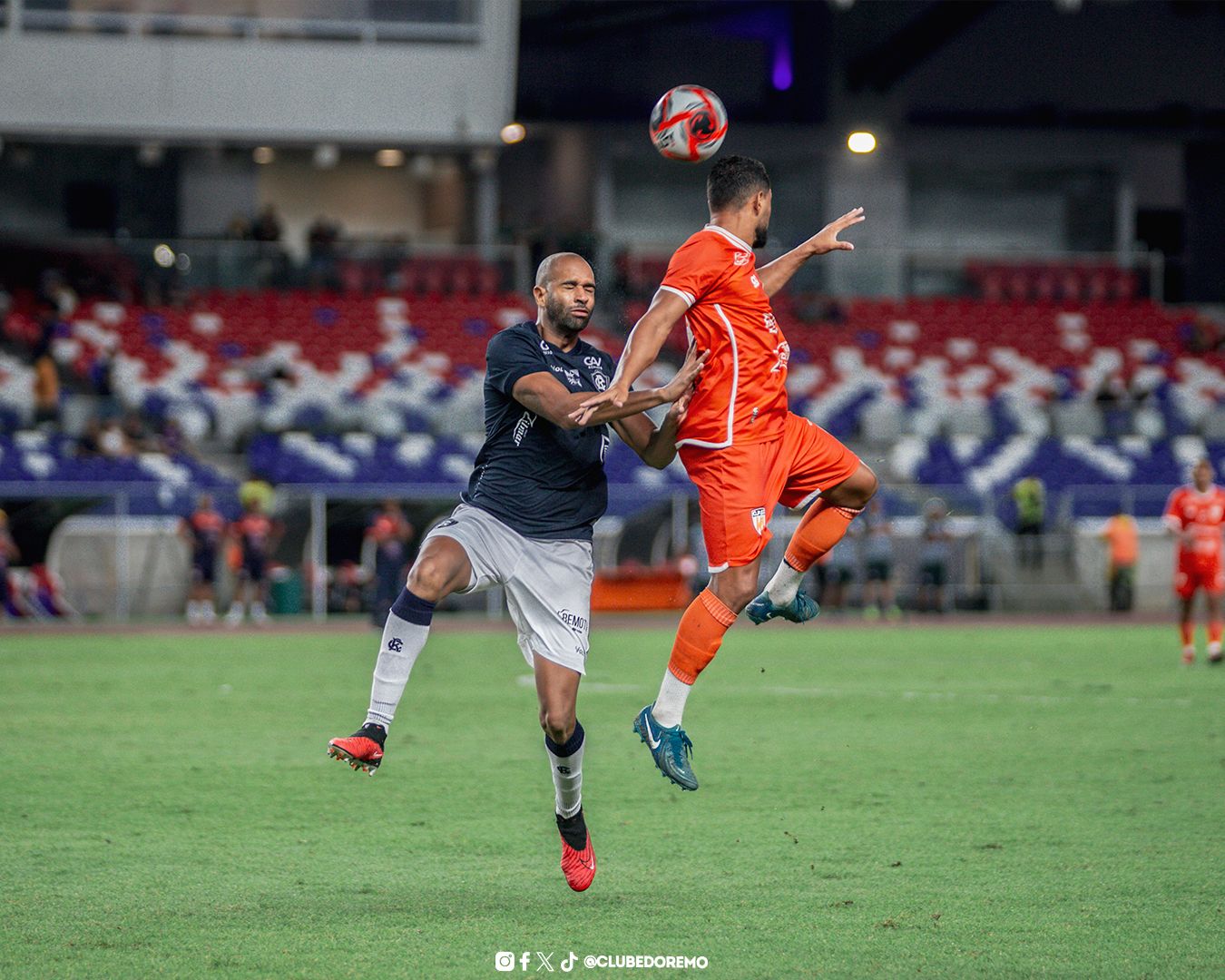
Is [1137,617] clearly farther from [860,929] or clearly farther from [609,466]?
[860,929]

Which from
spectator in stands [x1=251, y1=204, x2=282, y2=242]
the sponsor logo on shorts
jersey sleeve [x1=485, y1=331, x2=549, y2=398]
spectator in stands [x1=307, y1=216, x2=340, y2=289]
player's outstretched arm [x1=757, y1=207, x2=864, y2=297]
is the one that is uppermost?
spectator in stands [x1=251, y1=204, x2=282, y2=242]

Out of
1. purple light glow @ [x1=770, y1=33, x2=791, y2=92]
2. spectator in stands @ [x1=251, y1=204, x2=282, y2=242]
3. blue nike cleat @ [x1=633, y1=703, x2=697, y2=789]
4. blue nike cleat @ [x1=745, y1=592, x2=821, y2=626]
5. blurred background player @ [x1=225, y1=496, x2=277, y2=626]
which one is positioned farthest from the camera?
purple light glow @ [x1=770, y1=33, x2=791, y2=92]

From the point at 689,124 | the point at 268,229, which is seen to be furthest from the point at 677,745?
the point at 268,229

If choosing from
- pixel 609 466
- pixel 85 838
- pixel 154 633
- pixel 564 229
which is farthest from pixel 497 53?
pixel 85 838

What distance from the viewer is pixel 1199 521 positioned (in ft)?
57.9

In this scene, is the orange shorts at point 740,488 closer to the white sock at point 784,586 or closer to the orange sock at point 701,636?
the orange sock at point 701,636

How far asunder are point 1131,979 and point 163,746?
289 inches

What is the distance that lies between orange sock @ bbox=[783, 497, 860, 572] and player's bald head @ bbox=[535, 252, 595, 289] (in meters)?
1.75

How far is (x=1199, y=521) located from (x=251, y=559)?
12.3 metres

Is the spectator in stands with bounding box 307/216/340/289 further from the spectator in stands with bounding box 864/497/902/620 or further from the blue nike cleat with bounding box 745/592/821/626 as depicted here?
the blue nike cleat with bounding box 745/592/821/626

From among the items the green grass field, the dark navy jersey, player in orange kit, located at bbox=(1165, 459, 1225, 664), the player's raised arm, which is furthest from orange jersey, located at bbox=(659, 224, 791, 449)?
player in orange kit, located at bbox=(1165, 459, 1225, 664)

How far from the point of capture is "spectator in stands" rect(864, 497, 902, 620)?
80.3 feet

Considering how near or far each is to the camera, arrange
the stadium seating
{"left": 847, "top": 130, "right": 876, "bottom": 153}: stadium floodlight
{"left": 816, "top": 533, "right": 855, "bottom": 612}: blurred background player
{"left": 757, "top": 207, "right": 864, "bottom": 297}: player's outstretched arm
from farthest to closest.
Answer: the stadium seating, {"left": 816, "top": 533, "right": 855, "bottom": 612}: blurred background player, {"left": 757, "top": 207, "right": 864, "bottom": 297}: player's outstretched arm, {"left": 847, "top": 130, "right": 876, "bottom": 153}: stadium floodlight

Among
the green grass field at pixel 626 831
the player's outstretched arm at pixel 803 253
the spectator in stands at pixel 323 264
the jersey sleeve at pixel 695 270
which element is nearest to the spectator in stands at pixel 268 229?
the spectator in stands at pixel 323 264
